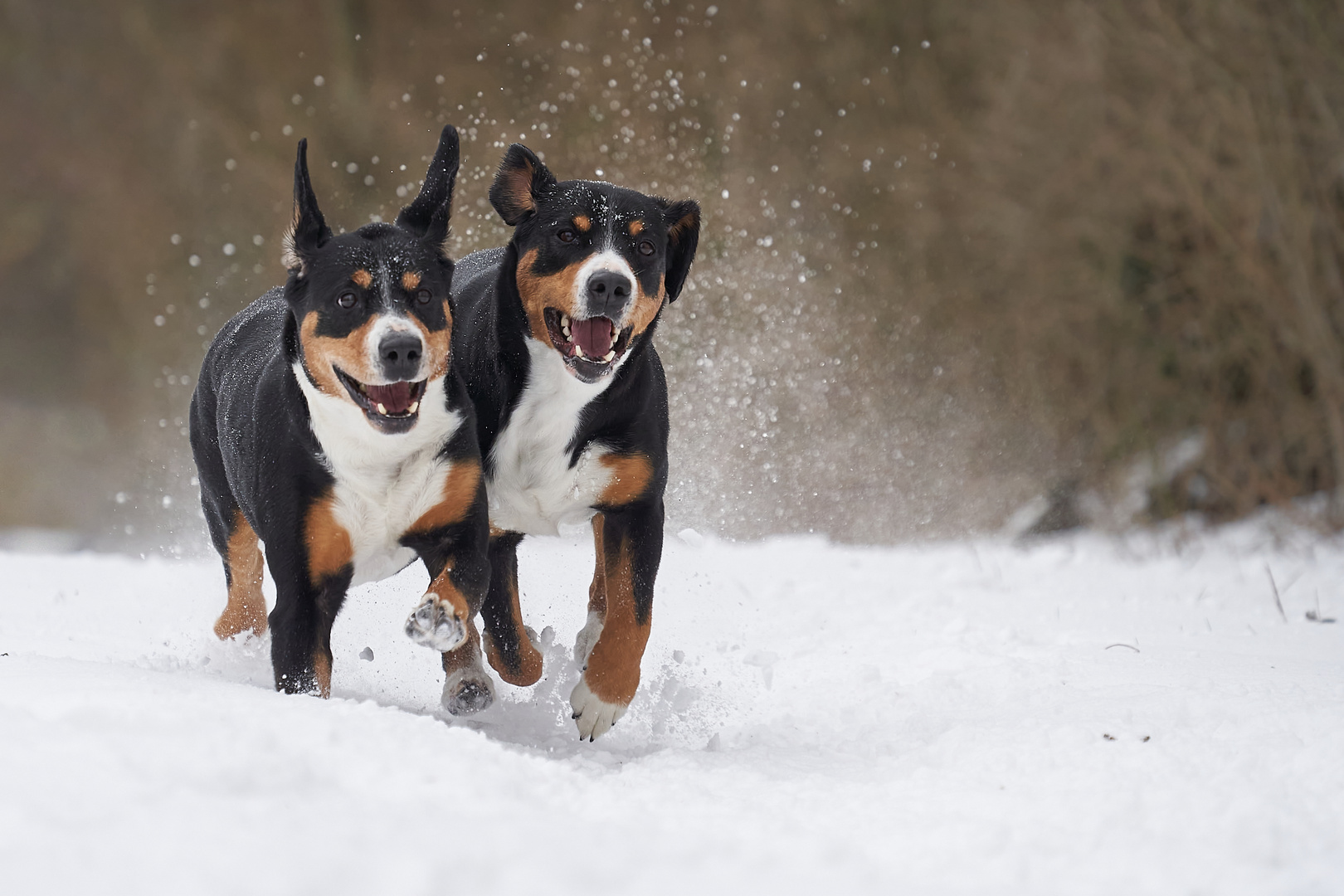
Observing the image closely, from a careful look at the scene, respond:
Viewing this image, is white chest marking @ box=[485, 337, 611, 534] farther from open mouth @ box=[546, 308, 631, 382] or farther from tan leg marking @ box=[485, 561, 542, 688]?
tan leg marking @ box=[485, 561, 542, 688]

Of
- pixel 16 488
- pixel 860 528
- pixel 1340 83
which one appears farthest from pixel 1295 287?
pixel 16 488

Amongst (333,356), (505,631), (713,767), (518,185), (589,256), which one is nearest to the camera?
(713,767)

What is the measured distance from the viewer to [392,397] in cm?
338

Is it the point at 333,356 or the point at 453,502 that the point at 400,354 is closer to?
the point at 333,356

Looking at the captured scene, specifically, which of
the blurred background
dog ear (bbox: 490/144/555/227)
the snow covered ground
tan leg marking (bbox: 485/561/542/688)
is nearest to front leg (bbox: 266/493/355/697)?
the snow covered ground

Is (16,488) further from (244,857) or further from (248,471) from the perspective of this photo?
(244,857)

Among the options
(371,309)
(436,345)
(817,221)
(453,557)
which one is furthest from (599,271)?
(817,221)

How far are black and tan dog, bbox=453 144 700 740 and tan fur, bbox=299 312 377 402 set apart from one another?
0.66 meters

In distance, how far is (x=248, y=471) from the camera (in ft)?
12.1

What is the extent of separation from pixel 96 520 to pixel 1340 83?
1226 centimetres

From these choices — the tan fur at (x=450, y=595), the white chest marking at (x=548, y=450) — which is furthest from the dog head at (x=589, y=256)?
the tan fur at (x=450, y=595)

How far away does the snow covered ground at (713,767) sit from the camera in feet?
6.50

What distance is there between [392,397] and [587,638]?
1309 millimetres

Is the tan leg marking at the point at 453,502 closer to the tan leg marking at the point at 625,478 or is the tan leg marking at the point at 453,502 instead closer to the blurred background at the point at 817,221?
the tan leg marking at the point at 625,478
